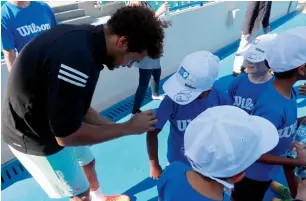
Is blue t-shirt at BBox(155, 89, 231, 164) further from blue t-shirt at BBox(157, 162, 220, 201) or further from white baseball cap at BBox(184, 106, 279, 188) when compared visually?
white baseball cap at BBox(184, 106, 279, 188)

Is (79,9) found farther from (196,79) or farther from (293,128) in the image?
(293,128)

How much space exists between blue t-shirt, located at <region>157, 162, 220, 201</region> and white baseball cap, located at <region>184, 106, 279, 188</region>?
71 millimetres

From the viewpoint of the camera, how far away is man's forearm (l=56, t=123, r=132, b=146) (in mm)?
1131

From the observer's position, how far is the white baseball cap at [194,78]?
1375mm

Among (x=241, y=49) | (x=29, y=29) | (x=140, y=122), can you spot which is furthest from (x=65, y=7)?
(x=140, y=122)

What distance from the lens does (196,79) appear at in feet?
4.50

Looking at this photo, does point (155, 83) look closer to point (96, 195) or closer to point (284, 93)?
point (96, 195)

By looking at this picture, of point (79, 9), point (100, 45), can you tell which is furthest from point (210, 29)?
point (100, 45)

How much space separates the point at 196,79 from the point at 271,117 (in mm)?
405

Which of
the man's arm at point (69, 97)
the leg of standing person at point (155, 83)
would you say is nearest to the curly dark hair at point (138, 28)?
the man's arm at point (69, 97)

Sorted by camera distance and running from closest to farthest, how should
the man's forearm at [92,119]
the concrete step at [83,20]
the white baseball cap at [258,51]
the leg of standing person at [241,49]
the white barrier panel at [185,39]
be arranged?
the man's forearm at [92,119] < the white baseball cap at [258,51] < the white barrier panel at [185,39] < the concrete step at [83,20] < the leg of standing person at [241,49]

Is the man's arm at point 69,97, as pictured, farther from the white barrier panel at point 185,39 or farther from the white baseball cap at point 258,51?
the white barrier panel at point 185,39

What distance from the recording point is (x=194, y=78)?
4.51 feet

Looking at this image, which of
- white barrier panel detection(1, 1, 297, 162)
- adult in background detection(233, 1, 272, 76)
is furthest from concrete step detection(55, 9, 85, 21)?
adult in background detection(233, 1, 272, 76)
